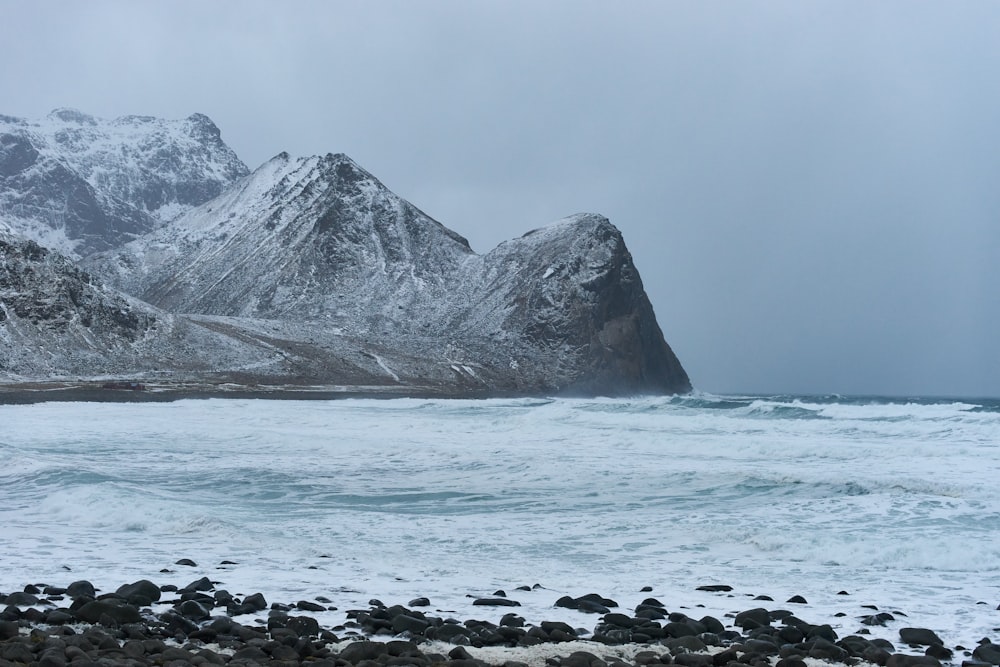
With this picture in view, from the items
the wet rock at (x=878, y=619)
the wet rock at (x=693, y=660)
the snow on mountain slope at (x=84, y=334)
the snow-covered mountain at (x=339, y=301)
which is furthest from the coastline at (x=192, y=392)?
the wet rock at (x=693, y=660)

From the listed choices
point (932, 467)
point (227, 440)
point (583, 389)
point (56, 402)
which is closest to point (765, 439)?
point (932, 467)

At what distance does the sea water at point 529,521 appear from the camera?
11.3 metres

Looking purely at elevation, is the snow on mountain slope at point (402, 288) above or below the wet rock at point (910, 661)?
above

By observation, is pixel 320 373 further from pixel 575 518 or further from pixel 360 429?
pixel 575 518

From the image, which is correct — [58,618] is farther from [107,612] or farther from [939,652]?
[939,652]

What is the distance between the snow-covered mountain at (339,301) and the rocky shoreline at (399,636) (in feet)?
229

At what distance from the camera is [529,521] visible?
16.6 meters

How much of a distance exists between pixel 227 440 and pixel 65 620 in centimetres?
2403

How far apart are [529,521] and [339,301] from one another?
103 metres

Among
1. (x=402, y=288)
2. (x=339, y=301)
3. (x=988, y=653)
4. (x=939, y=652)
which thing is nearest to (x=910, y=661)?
(x=939, y=652)

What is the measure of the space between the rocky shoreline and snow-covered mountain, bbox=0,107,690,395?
69809mm

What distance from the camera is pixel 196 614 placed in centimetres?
938

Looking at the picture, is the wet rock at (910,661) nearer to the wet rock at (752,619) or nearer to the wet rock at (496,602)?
the wet rock at (752,619)

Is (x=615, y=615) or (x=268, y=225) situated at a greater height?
(x=268, y=225)
